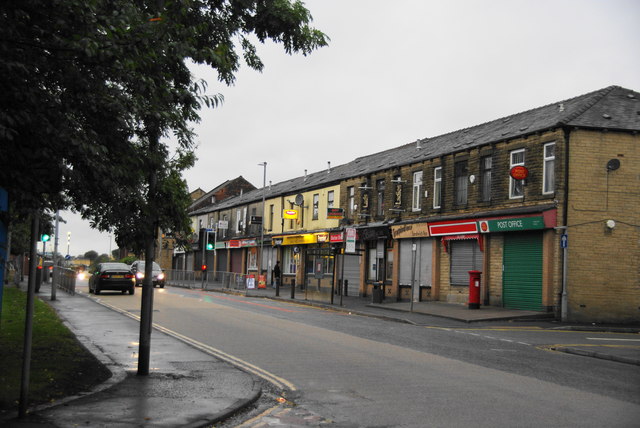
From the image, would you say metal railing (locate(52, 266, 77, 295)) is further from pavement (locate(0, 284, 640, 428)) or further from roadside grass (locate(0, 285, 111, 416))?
roadside grass (locate(0, 285, 111, 416))

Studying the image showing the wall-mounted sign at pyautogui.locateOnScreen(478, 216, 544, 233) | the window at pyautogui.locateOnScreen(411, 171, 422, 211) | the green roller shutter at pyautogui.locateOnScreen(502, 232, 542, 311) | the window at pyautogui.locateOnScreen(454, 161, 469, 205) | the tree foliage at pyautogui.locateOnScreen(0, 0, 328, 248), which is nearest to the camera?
the tree foliage at pyautogui.locateOnScreen(0, 0, 328, 248)

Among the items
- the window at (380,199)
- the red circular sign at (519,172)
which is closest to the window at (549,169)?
the red circular sign at (519,172)

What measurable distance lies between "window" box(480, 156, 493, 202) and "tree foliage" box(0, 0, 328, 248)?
20.4 meters

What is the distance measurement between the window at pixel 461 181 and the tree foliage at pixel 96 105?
21.4m

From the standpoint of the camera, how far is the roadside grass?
7.89 metres

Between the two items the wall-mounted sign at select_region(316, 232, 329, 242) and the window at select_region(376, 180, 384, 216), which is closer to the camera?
the window at select_region(376, 180, 384, 216)

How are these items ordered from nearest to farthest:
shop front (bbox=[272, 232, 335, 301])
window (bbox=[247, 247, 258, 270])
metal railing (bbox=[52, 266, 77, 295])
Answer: metal railing (bbox=[52, 266, 77, 295]) → shop front (bbox=[272, 232, 335, 301]) → window (bbox=[247, 247, 258, 270])

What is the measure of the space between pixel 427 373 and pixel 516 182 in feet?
55.6

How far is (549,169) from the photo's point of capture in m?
24.7

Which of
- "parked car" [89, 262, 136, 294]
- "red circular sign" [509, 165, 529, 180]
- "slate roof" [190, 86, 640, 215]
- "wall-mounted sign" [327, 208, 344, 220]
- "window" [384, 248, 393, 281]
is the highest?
"slate roof" [190, 86, 640, 215]

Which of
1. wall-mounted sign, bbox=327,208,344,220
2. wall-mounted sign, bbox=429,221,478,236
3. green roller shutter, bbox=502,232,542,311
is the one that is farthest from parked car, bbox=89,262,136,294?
green roller shutter, bbox=502,232,542,311

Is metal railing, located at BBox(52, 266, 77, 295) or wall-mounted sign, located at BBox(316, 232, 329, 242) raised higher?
wall-mounted sign, located at BBox(316, 232, 329, 242)

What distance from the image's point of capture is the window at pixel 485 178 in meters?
27.8

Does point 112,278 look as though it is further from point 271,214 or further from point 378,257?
point 271,214
